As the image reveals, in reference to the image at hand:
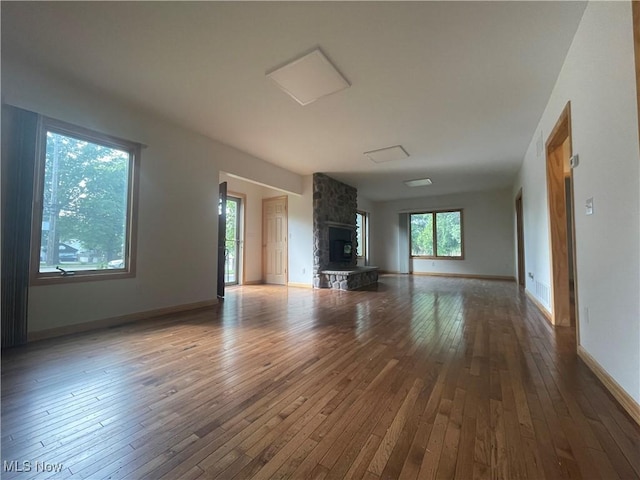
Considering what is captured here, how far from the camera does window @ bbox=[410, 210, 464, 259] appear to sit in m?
8.46

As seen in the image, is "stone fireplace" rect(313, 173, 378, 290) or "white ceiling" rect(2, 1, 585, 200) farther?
"stone fireplace" rect(313, 173, 378, 290)

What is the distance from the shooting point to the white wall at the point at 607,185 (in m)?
→ 1.41

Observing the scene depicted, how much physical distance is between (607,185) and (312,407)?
7.23 ft

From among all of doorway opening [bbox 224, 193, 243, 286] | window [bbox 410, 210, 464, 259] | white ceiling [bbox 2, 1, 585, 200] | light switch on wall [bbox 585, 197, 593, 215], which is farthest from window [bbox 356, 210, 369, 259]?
light switch on wall [bbox 585, 197, 593, 215]

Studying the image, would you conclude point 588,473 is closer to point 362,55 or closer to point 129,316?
point 362,55

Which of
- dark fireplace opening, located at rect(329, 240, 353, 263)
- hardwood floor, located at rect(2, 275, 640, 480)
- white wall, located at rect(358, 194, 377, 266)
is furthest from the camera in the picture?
white wall, located at rect(358, 194, 377, 266)

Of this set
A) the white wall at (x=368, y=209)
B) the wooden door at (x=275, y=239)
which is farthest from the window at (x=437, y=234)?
the wooden door at (x=275, y=239)

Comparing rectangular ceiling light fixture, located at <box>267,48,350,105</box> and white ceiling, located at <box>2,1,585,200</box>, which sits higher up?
white ceiling, located at <box>2,1,585,200</box>

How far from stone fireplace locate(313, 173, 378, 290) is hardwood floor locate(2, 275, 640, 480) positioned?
123 inches

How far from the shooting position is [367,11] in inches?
74.5

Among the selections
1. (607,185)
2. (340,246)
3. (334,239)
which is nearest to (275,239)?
(334,239)

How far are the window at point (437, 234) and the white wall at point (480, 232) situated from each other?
0.19 meters

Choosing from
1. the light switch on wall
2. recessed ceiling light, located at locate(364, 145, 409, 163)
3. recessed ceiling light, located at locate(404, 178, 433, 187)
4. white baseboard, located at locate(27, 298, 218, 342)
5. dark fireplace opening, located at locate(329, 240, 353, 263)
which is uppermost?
recessed ceiling light, located at locate(404, 178, 433, 187)

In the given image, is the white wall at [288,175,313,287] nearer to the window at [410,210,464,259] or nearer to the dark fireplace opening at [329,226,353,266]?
the dark fireplace opening at [329,226,353,266]
